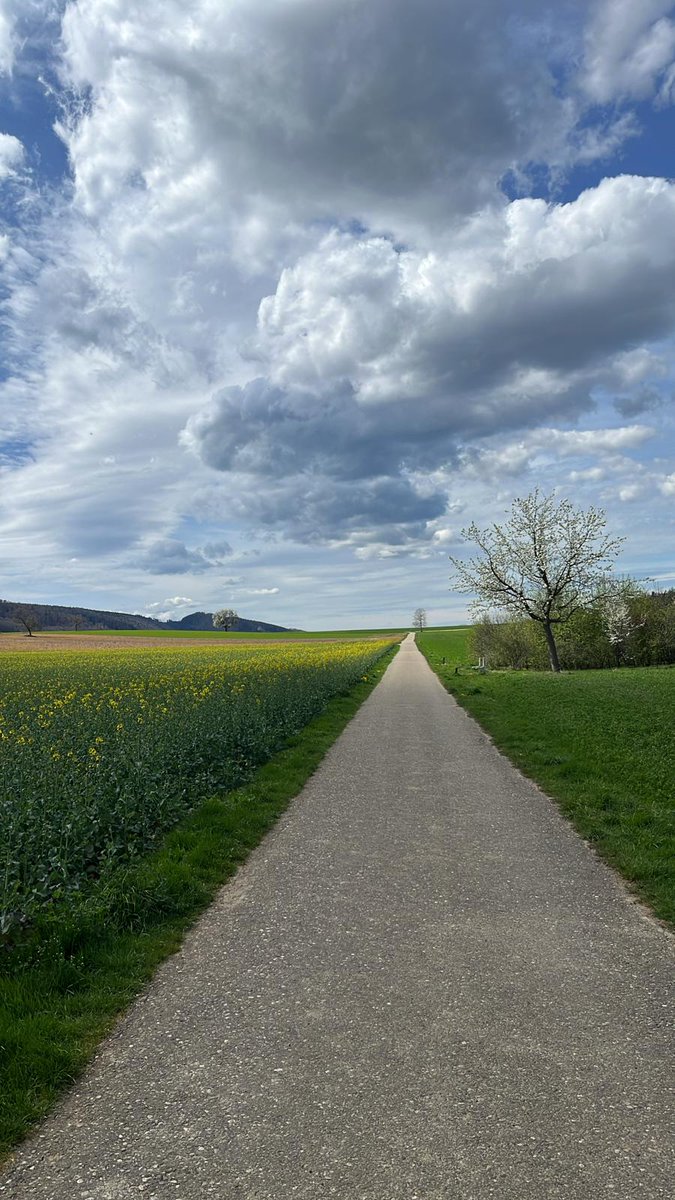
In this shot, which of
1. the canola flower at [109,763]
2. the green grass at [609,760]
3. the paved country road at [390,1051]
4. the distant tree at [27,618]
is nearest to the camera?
the paved country road at [390,1051]

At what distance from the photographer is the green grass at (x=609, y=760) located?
24.8 ft

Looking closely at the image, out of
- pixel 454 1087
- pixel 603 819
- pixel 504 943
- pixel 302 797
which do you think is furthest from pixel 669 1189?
pixel 302 797

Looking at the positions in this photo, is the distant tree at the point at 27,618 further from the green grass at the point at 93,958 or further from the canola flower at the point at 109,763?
the green grass at the point at 93,958

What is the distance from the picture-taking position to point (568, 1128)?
3.36 metres

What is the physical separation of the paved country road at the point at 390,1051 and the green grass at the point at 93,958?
0.59ft

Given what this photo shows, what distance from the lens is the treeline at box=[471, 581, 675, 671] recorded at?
4944 cm

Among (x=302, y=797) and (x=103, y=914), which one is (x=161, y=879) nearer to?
(x=103, y=914)

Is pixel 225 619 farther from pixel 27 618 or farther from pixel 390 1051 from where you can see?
pixel 390 1051

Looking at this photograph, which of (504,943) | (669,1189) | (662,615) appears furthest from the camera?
(662,615)

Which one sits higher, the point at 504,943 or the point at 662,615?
the point at 662,615

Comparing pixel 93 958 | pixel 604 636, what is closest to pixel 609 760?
pixel 93 958

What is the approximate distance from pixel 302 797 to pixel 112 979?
584 cm

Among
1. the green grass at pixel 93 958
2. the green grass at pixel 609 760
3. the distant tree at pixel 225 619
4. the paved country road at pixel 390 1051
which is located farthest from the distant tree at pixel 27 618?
the paved country road at pixel 390 1051

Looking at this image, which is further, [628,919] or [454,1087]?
[628,919]
